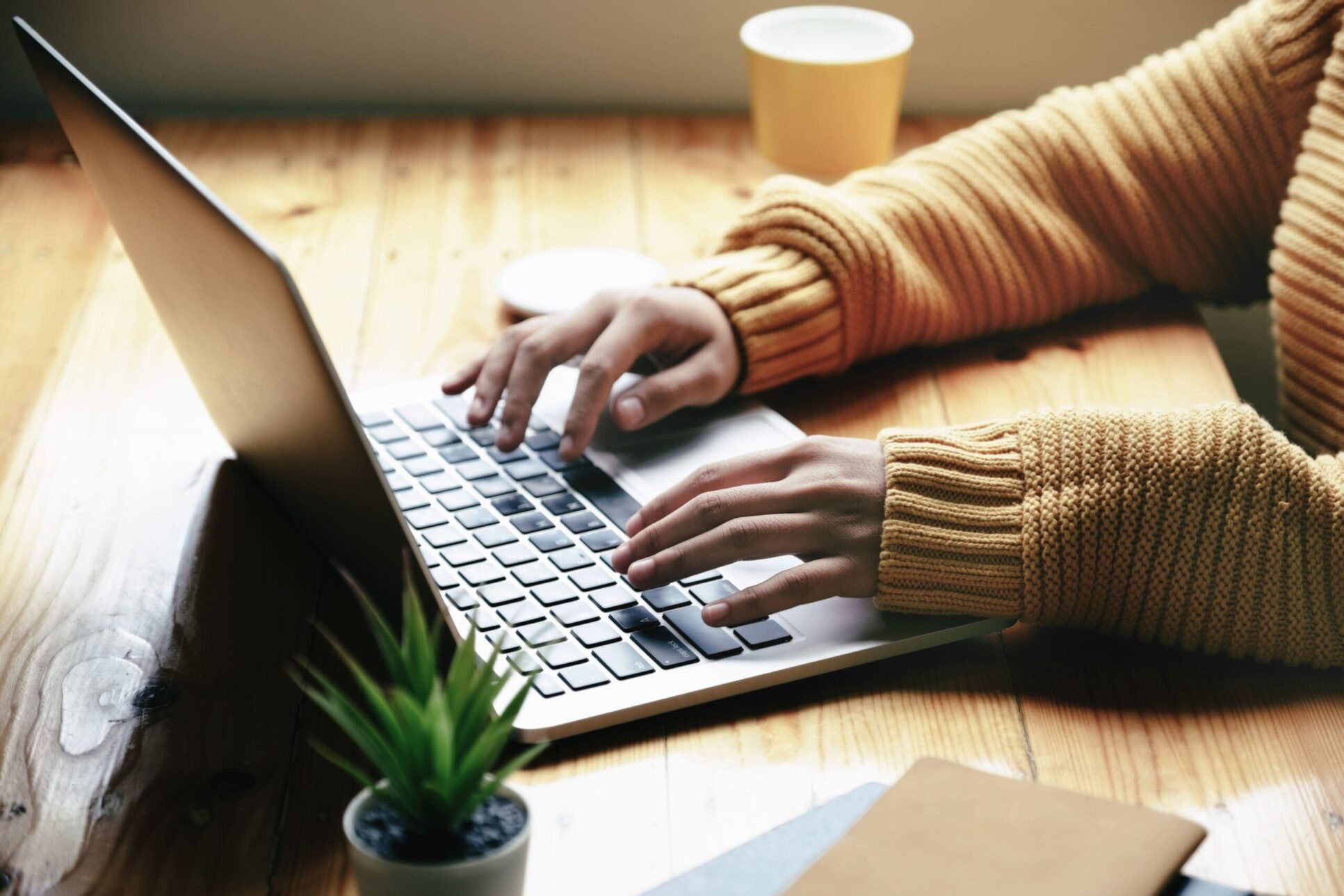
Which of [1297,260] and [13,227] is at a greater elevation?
[1297,260]

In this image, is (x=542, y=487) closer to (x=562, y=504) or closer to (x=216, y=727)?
(x=562, y=504)

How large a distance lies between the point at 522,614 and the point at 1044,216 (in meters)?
0.53

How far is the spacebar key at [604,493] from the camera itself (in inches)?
29.2

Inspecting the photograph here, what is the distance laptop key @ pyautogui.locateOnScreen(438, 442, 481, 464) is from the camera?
806 millimetres

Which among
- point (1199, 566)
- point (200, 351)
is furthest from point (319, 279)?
point (1199, 566)

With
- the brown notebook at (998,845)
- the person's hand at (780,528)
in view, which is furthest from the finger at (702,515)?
the brown notebook at (998,845)

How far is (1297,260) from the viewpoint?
820 mm

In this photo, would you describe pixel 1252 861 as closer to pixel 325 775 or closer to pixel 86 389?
pixel 325 775

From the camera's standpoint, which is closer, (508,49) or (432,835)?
(432,835)

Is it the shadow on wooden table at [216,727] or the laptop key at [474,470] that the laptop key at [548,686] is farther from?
the laptop key at [474,470]

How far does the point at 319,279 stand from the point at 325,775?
22.4 inches

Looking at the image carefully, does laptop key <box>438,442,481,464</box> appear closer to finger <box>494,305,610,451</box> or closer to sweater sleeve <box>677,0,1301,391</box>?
finger <box>494,305,610,451</box>

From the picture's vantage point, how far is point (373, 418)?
85cm

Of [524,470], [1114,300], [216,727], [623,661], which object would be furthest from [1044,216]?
[216,727]
